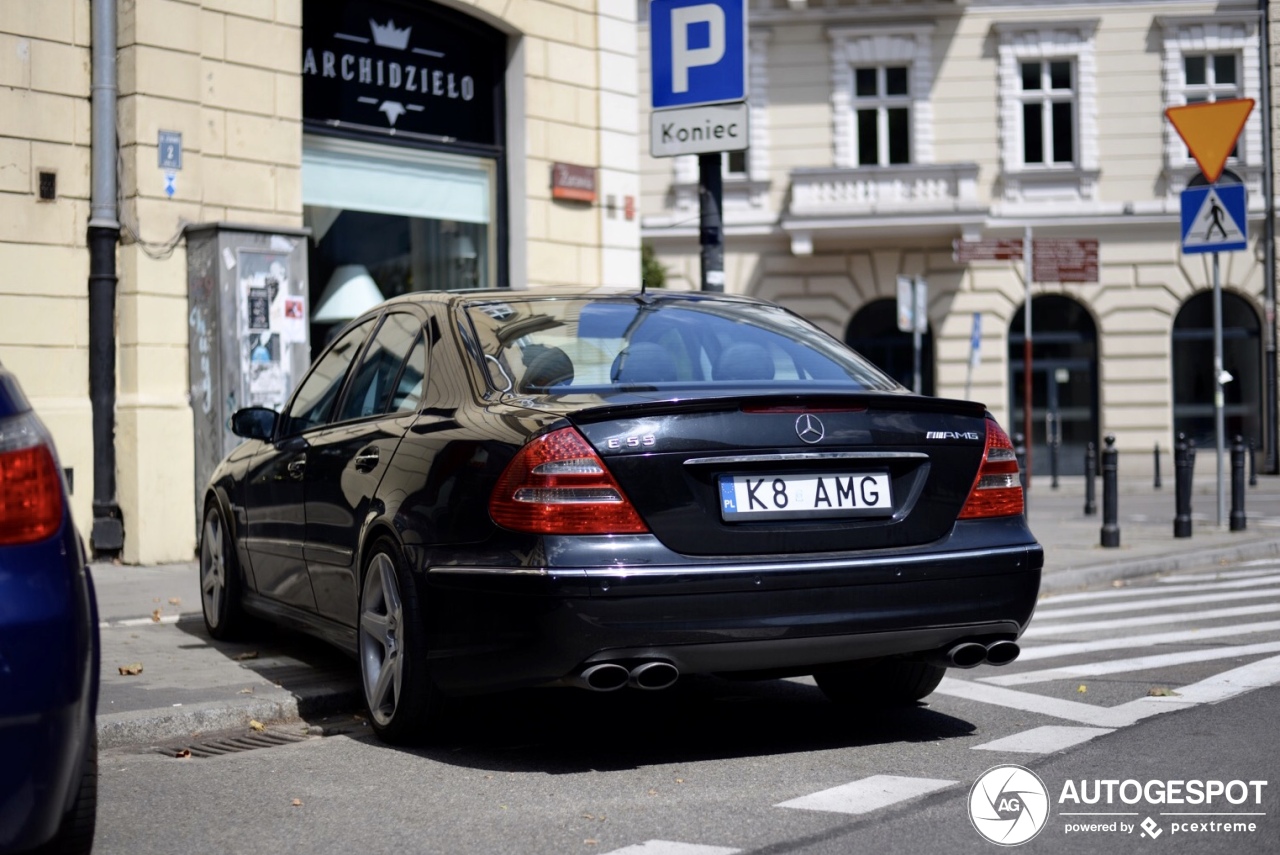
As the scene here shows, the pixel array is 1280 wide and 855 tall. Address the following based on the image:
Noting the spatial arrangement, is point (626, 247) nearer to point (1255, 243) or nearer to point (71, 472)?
point (71, 472)

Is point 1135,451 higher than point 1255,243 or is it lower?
lower

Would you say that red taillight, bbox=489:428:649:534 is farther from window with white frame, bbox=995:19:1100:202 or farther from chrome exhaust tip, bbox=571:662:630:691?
window with white frame, bbox=995:19:1100:202

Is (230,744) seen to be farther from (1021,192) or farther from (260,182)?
(1021,192)

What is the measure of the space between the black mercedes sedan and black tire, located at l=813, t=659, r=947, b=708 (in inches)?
0.7

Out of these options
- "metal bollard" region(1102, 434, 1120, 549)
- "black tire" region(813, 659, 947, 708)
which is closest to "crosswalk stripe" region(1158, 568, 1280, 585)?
"metal bollard" region(1102, 434, 1120, 549)

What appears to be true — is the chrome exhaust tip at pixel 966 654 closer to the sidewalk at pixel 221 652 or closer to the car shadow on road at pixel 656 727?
the car shadow on road at pixel 656 727

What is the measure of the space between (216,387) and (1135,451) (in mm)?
Result: 20432

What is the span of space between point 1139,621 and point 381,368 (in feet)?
15.2

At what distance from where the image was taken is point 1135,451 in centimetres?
2847

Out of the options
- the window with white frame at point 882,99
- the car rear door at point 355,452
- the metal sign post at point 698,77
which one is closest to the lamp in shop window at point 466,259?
the metal sign post at point 698,77

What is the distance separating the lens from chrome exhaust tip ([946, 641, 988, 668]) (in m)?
5.13

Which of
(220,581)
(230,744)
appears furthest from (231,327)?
(230,744)

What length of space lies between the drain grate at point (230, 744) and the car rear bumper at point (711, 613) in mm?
917

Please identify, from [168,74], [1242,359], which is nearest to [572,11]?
[168,74]
